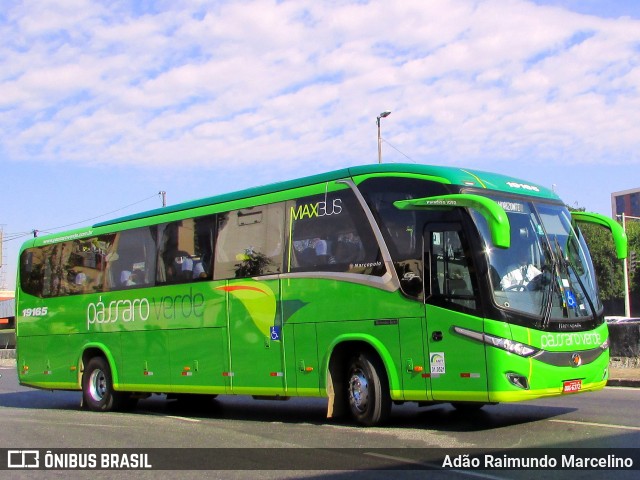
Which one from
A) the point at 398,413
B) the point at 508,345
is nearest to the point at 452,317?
the point at 508,345

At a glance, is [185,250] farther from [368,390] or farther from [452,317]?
[452,317]

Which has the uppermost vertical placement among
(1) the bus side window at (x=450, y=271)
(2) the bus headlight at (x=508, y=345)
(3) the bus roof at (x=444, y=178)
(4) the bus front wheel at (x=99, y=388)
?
(3) the bus roof at (x=444, y=178)

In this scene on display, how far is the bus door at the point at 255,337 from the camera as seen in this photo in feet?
41.1

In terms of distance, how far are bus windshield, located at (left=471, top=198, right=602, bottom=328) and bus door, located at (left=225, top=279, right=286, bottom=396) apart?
3.84 m

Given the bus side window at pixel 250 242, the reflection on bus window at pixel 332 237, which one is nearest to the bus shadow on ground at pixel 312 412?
the reflection on bus window at pixel 332 237

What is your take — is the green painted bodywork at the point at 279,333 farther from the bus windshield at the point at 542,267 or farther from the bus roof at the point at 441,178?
the bus windshield at the point at 542,267

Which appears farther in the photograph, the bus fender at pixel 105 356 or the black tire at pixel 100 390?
the black tire at pixel 100 390

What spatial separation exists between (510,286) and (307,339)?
3.40 meters

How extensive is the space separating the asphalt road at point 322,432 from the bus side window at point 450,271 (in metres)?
1.67

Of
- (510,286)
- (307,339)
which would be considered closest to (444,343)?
(510,286)

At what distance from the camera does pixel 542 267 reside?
1023 centimetres

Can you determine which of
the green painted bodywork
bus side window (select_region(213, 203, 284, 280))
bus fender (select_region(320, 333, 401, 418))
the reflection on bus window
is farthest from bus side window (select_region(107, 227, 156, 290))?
bus fender (select_region(320, 333, 401, 418))

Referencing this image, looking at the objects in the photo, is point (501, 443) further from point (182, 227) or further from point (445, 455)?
point (182, 227)

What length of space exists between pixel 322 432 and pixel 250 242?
11.5 ft
